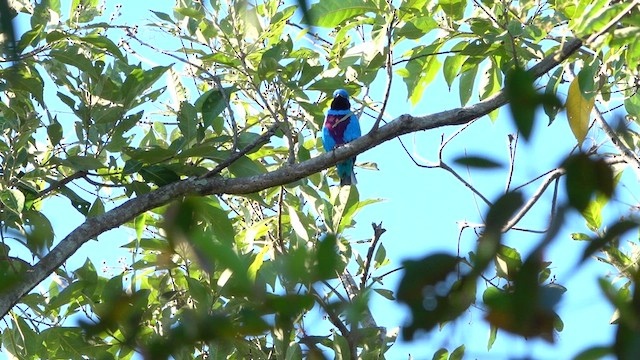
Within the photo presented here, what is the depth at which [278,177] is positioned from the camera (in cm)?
309

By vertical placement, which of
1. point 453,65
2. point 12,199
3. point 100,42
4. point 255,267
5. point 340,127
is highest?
point 340,127

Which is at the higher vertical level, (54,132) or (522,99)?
(54,132)

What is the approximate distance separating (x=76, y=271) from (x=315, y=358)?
261 centimetres

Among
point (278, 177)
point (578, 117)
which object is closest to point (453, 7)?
point (278, 177)

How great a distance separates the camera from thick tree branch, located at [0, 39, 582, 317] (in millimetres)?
2928

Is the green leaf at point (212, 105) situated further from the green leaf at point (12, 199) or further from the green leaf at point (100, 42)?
the green leaf at point (12, 199)

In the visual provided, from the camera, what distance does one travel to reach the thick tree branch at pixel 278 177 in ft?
Answer: 9.61

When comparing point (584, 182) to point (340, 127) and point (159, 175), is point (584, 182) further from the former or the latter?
point (340, 127)

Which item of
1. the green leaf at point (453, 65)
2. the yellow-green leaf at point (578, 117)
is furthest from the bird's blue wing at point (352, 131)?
the yellow-green leaf at point (578, 117)

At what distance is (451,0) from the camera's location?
334 centimetres

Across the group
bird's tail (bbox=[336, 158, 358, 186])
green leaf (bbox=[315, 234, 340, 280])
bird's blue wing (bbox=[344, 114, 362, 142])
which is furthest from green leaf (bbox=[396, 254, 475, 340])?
bird's blue wing (bbox=[344, 114, 362, 142])

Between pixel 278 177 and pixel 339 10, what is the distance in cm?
56

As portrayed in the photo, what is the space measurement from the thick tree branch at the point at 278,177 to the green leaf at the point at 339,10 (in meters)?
0.37

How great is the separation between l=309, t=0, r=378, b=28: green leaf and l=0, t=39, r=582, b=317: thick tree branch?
14.7 inches
